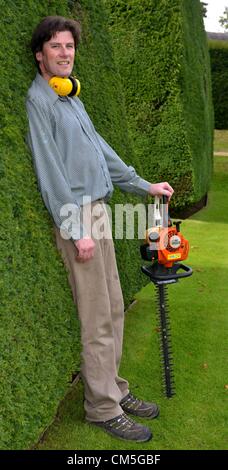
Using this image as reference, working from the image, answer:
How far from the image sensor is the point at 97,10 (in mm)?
5156

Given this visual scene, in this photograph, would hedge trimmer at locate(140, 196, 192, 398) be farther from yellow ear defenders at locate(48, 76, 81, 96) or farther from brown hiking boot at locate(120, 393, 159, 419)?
yellow ear defenders at locate(48, 76, 81, 96)

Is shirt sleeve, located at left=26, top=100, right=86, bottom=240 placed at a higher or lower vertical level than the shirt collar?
lower

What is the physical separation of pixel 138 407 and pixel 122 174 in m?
1.48

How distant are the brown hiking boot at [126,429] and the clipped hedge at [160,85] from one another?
23.1ft

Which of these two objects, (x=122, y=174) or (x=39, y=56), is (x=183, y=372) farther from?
(x=39, y=56)

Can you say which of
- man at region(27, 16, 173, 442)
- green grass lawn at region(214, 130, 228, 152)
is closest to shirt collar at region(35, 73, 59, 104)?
man at region(27, 16, 173, 442)

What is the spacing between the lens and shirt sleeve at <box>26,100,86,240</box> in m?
3.05

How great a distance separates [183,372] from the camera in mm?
4531

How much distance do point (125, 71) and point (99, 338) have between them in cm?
764

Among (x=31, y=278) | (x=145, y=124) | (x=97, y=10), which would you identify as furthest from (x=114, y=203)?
(x=145, y=124)

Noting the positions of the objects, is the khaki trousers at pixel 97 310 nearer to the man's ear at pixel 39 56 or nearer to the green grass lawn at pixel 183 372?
the green grass lawn at pixel 183 372

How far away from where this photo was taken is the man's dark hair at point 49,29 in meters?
3.14

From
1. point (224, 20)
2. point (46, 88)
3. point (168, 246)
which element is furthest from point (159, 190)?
point (224, 20)

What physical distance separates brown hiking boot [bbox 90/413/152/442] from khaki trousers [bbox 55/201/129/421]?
0.13 feet
